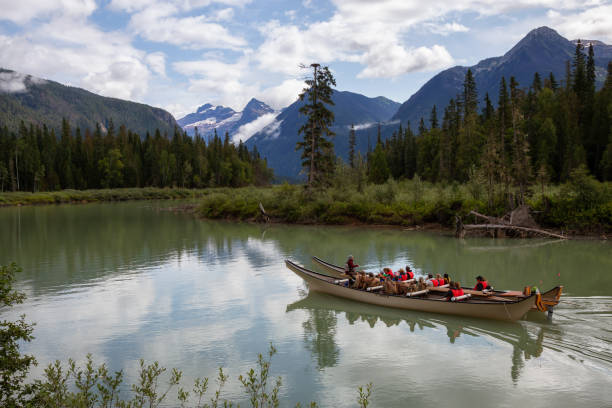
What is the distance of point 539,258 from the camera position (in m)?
27.6

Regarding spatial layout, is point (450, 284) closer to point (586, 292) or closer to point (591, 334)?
point (591, 334)

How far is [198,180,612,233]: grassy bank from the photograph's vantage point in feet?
113

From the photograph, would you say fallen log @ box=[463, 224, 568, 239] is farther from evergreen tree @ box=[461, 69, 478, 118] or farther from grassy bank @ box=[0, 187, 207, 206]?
grassy bank @ box=[0, 187, 207, 206]

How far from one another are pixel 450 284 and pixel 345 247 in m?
16.3

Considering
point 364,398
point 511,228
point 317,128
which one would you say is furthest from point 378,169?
point 364,398

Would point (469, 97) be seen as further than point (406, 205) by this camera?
Yes

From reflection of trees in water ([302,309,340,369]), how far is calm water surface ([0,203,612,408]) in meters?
0.04

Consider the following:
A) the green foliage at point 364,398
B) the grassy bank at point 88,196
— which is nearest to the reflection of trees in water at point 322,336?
the green foliage at point 364,398

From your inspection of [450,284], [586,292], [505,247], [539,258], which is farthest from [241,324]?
[505,247]

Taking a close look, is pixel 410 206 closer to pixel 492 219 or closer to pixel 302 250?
pixel 492 219

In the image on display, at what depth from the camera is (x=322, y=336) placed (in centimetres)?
1509

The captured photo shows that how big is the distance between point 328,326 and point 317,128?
113 ft

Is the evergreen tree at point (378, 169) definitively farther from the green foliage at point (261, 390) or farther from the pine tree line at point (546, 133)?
the green foliage at point (261, 390)

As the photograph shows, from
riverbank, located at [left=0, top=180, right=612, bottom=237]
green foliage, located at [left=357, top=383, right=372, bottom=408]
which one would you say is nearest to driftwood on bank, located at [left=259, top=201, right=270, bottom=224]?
riverbank, located at [left=0, top=180, right=612, bottom=237]
